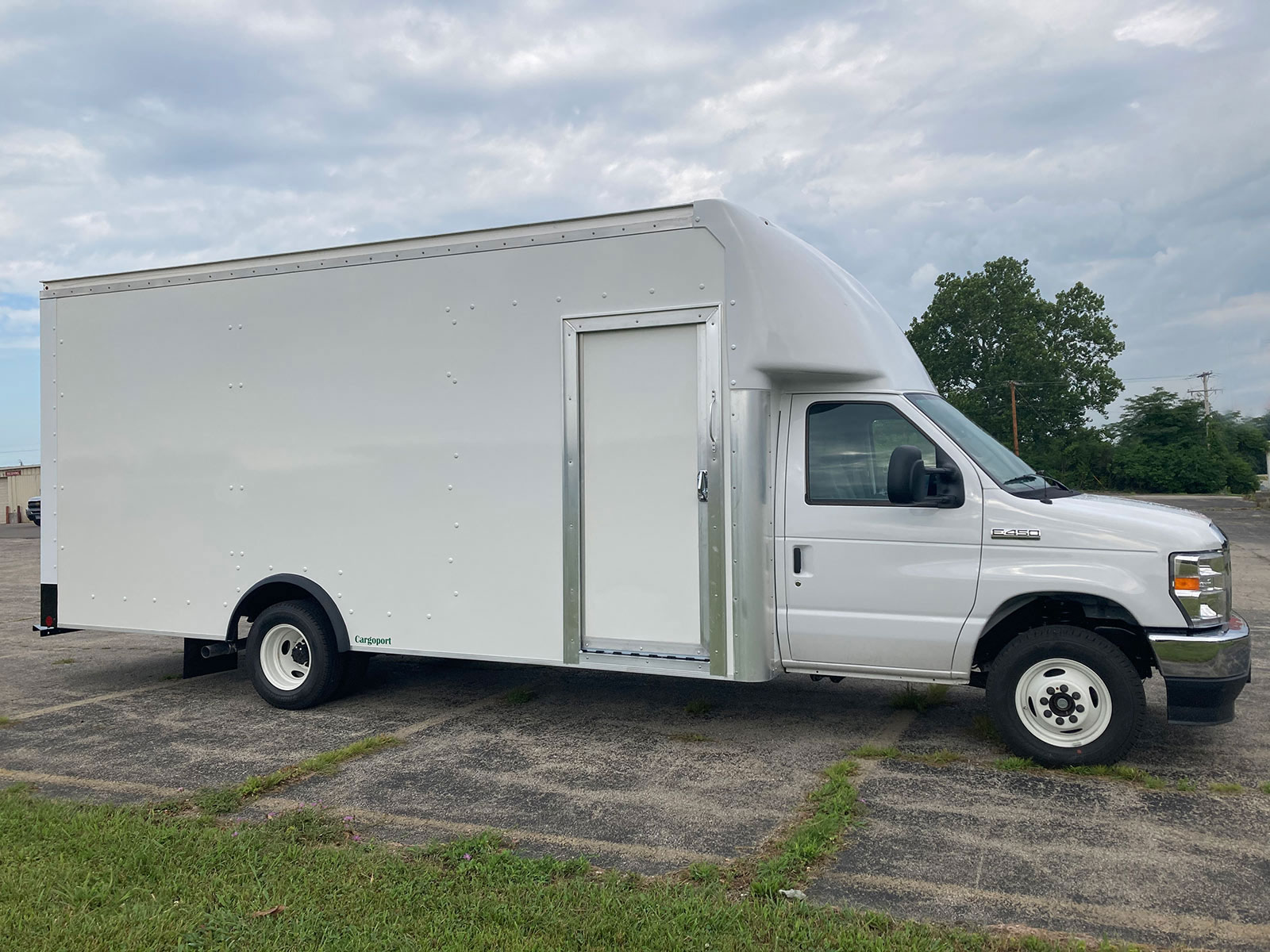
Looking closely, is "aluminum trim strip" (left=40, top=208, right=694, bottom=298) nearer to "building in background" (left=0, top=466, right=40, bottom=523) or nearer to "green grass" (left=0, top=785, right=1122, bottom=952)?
"green grass" (left=0, top=785, right=1122, bottom=952)

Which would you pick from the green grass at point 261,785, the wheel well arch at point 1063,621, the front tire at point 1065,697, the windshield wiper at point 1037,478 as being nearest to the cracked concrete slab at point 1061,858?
the front tire at point 1065,697

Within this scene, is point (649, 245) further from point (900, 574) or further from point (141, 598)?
point (141, 598)

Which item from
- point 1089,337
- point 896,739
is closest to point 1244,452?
point 1089,337

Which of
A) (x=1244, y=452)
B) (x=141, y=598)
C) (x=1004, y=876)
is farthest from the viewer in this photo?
(x=1244, y=452)

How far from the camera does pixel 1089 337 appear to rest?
59.7 m

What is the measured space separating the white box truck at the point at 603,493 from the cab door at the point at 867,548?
0.02 m

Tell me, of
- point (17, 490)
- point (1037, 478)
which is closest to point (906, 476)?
point (1037, 478)

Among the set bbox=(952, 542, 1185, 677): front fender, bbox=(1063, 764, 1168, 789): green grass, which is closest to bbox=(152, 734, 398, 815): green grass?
bbox=(952, 542, 1185, 677): front fender

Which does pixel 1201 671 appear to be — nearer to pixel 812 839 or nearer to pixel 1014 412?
pixel 812 839

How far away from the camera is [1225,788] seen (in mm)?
5422

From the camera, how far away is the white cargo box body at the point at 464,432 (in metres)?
6.16

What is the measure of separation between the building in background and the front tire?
46.3m

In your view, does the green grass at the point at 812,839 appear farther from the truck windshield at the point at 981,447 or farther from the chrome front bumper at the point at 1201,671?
the truck windshield at the point at 981,447

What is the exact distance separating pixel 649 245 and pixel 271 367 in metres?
3.05
